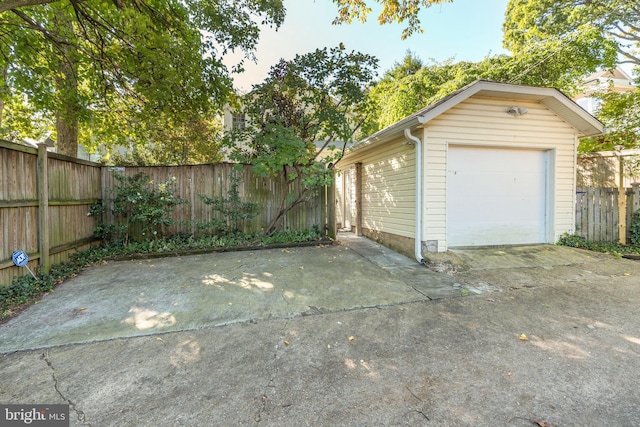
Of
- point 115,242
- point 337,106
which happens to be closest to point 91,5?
point 115,242

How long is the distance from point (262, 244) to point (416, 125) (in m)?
4.29

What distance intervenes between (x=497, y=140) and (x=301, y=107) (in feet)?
15.2

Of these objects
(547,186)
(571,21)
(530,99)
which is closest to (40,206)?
(530,99)

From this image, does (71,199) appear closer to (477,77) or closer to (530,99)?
(530,99)

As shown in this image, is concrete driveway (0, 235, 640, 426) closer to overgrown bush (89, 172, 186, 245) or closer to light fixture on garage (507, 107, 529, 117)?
overgrown bush (89, 172, 186, 245)

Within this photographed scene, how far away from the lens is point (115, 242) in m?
6.14

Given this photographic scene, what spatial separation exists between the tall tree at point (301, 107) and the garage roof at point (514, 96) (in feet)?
5.32

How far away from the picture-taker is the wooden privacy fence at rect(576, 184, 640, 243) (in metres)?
6.07

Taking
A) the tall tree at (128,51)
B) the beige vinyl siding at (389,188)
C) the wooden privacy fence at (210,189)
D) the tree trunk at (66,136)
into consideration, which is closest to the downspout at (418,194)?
the beige vinyl siding at (389,188)

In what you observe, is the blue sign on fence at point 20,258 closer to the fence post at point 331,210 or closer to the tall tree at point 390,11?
the fence post at point 331,210

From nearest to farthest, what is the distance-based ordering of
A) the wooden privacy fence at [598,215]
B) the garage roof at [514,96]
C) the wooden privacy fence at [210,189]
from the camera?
the garage roof at [514,96] < the wooden privacy fence at [598,215] < the wooden privacy fence at [210,189]

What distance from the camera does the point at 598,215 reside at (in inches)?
241

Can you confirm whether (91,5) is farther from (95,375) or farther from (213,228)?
(95,375)

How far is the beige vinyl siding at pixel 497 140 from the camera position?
531 cm
